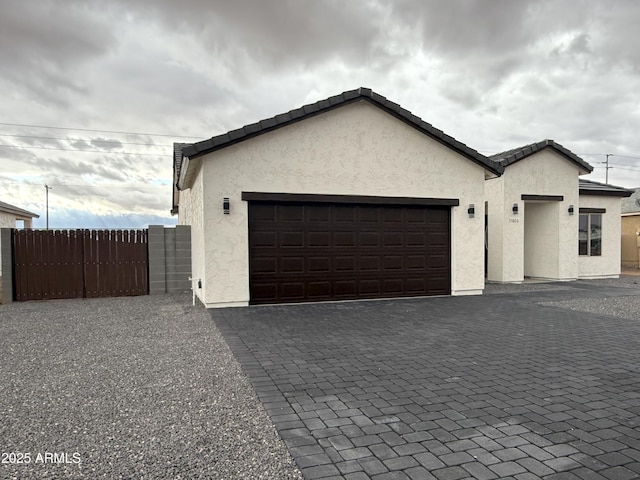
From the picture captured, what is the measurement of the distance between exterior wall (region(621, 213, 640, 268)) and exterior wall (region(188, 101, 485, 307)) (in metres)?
15.4

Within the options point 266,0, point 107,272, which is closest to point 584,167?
point 266,0

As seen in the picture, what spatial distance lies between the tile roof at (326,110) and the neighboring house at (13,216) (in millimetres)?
16465

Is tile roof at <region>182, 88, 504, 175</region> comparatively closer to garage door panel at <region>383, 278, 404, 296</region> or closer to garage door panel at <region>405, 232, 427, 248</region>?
garage door panel at <region>405, 232, 427, 248</region>

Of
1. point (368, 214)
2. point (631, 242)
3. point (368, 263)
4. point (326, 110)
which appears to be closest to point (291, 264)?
point (368, 263)

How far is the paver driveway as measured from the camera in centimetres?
291

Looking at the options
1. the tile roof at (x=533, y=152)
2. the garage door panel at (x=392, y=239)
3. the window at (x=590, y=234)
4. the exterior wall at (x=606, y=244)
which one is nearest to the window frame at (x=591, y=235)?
the window at (x=590, y=234)

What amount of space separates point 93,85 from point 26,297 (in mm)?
8295

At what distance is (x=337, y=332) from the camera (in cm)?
709

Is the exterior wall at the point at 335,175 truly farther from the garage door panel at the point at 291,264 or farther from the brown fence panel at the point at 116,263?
the brown fence panel at the point at 116,263

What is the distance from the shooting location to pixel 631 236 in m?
22.1

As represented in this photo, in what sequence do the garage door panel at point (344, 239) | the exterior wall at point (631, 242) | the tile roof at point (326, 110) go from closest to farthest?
the tile roof at point (326, 110) < the garage door panel at point (344, 239) < the exterior wall at point (631, 242)

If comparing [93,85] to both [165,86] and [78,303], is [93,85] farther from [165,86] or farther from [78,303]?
[78,303]

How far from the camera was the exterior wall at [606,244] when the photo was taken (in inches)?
644

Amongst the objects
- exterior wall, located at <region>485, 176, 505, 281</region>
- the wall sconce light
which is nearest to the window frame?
exterior wall, located at <region>485, 176, 505, 281</region>
